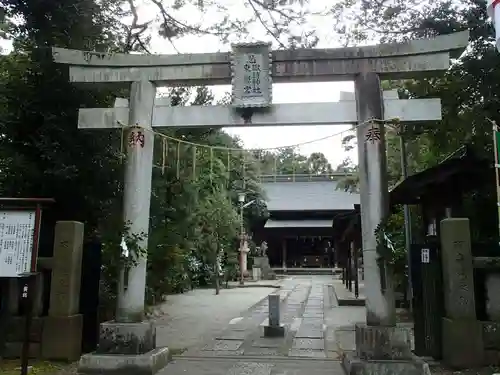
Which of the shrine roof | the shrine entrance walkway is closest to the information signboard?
the shrine entrance walkway

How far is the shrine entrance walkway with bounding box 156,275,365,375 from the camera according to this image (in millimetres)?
6793

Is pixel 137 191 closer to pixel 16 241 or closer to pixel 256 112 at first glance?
pixel 16 241

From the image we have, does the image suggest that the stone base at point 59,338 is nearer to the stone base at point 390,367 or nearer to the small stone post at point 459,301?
the stone base at point 390,367

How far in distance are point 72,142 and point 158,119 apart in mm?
2138

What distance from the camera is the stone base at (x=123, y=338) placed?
21.8 ft

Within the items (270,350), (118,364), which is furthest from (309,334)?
(118,364)

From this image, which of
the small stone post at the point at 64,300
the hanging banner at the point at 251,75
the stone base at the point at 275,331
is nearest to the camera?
the hanging banner at the point at 251,75

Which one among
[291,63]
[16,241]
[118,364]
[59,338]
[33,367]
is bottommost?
[33,367]

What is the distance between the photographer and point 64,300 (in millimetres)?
7145

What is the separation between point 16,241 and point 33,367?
1869 millimetres

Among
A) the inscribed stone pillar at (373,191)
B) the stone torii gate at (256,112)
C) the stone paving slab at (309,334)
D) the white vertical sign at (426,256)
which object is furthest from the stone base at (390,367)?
the stone paving slab at (309,334)

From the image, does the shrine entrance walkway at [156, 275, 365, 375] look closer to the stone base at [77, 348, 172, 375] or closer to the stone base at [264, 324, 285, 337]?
the stone base at [264, 324, 285, 337]

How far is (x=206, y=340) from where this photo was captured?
30.8ft

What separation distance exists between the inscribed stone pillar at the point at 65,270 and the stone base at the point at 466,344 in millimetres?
5594
